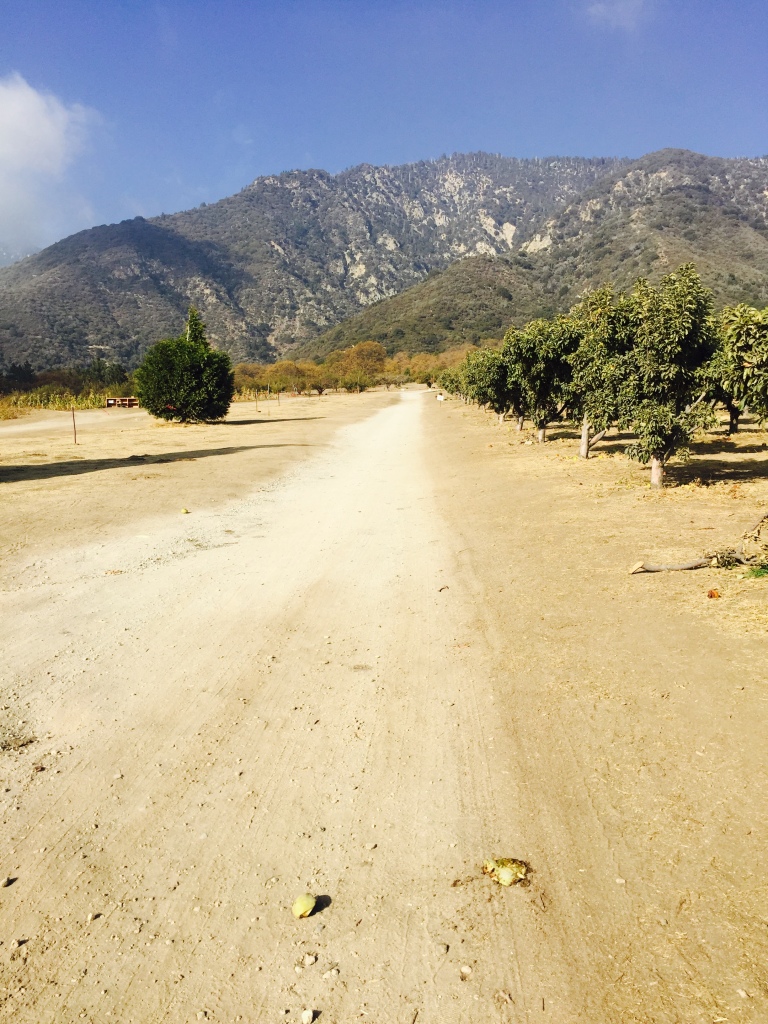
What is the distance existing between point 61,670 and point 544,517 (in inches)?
358

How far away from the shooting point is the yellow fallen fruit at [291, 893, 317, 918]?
2.92 meters

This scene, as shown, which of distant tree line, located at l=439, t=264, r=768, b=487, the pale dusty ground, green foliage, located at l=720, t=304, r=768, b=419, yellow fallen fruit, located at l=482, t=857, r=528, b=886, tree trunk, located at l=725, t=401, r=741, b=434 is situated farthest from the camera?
tree trunk, located at l=725, t=401, r=741, b=434

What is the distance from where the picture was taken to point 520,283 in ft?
504

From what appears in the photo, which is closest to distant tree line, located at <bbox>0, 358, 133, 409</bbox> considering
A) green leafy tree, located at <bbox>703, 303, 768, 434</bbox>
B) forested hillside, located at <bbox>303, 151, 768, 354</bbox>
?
green leafy tree, located at <bbox>703, 303, 768, 434</bbox>

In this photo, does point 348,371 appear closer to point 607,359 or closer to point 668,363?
point 607,359

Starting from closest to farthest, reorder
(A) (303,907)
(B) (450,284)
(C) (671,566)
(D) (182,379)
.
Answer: (A) (303,907), (C) (671,566), (D) (182,379), (B) (450,284)

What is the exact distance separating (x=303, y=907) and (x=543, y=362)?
907 inches

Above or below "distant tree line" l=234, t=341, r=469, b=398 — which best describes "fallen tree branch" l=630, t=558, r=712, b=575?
below

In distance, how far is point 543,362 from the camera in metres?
23.3

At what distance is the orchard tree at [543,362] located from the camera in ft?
74.7

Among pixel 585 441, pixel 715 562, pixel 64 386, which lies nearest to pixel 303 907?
pixel 715 562

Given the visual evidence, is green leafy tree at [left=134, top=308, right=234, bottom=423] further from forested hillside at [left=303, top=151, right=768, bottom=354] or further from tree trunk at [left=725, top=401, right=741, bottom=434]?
forested hillside at [left=303, top=151, right=768, bottom=354]

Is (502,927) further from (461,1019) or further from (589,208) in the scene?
(589,208)

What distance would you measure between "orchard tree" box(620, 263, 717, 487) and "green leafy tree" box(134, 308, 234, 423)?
30.8 metres
